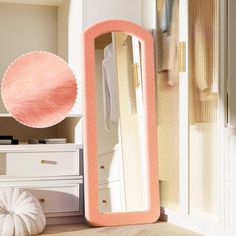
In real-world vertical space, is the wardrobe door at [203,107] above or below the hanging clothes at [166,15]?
below

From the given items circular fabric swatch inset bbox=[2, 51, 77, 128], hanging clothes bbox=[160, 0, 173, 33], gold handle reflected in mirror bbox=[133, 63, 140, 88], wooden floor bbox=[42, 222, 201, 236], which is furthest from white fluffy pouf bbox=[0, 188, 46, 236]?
hanging clothes bbox=[160, 0, 173, 33]

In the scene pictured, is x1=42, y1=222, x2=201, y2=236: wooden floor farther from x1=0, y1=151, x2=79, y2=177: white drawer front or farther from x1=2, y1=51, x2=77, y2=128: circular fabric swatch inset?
x1=2, y1=51, x2=77, y2=128: circular fabric swatch inset

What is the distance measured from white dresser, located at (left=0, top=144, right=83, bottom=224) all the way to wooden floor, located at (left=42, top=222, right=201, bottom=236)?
0.40 ft

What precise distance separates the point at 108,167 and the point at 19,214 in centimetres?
Result: 67

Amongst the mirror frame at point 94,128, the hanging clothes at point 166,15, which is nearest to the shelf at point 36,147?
the mirror frame at point 94,128

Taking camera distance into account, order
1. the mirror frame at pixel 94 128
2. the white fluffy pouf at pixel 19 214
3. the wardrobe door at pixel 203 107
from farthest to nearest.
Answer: the mirror frame at pixel 94 128, the wardrobe door at pixel 203 107, the white fluffy pouf at pixel 19 214

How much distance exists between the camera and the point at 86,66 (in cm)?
328

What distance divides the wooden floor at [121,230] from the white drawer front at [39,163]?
0.35 meters

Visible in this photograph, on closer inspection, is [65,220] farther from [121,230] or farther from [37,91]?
[37,91]

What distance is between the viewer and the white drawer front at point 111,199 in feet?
10.7

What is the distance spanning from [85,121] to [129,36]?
0.65 meters

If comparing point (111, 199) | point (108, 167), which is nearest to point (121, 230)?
point (111, 199)

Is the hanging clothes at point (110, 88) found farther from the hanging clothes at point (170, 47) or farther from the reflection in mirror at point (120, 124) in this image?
the hanging clothes at point (170, 47)

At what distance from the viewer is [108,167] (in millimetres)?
3320
